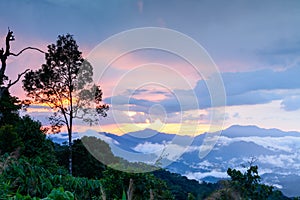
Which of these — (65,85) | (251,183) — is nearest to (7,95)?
(65,85)

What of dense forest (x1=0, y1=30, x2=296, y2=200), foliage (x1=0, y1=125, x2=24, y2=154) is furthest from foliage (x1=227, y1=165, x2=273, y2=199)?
foliage (x1=0, y1=125, x2=24, y2=154)

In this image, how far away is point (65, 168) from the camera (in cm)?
1888

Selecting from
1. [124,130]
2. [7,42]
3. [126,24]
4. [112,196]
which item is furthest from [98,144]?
[112,196]

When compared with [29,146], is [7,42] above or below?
above

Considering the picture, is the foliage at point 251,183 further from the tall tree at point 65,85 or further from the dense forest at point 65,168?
the tall tree at point 65,85

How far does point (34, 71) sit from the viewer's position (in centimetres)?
2280

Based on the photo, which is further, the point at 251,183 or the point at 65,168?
the point at 65,168

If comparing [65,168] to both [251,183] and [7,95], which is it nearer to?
[7,95]

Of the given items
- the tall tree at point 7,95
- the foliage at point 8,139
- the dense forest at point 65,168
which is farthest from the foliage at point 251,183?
the tall tree at point 7,95

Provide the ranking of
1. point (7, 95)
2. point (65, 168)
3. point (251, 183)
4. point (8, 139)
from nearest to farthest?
point (251, 183) → point (8, 139) → point (65, 168) → point (7, 95)

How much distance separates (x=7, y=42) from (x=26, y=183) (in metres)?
15.3

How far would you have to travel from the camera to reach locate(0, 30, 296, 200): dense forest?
598 cm

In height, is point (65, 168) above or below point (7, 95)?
below

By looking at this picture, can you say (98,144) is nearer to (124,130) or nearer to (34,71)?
(34,71)
